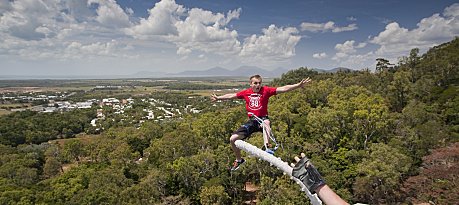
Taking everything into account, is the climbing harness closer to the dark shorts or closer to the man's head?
the dark shorts

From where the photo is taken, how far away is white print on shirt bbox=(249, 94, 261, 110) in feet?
26.0

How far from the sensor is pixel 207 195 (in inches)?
1282

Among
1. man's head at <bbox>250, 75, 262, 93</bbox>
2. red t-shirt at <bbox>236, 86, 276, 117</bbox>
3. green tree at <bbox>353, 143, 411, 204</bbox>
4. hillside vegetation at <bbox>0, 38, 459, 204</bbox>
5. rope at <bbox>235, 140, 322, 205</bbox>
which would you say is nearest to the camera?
rope at <bbox>235, 140, 322, 205</bbox>

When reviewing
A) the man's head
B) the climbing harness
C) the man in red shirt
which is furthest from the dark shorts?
the man's head

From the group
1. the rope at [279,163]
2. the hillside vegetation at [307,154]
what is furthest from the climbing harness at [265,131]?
the hillside vegetation at [307,154]

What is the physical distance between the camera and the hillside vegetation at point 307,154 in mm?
30359

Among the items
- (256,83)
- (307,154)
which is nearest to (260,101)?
(256,83)

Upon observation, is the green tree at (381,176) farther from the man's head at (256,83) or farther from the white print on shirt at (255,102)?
the man's head at (256,83)

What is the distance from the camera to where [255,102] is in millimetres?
7965

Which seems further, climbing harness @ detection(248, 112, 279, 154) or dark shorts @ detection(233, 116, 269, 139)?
dark shorts @ detection(233, 116, 269, 139)

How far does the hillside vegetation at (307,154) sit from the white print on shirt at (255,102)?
20.1m

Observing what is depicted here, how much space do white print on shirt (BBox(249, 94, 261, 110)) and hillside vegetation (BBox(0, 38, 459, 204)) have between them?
20087 mm

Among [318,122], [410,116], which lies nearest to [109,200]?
[318,122]

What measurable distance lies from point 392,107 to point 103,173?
52.7 m
